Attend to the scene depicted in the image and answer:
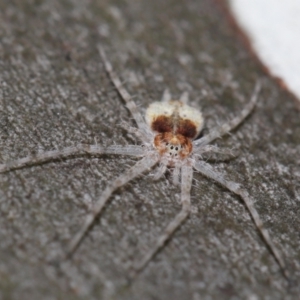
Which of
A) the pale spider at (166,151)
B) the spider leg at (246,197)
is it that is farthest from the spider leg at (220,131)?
the spider leg at (246,197)

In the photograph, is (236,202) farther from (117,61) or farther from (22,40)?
(22,40)

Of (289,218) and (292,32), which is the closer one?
(289,218)

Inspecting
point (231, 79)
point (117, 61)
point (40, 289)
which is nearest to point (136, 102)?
point (117, 61)

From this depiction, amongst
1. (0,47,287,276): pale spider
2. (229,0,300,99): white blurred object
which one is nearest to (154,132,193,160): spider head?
(0,47,287,276): pale spider

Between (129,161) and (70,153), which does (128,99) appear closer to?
(129,161)

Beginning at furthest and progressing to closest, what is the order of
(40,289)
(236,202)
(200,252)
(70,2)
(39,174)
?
1. (70,2)
2. (236,202)
3. (39,174)
4. (200,252)
5. (40,289)

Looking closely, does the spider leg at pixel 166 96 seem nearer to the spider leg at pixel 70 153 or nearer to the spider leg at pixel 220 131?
the spider leg at pixel 220 131
